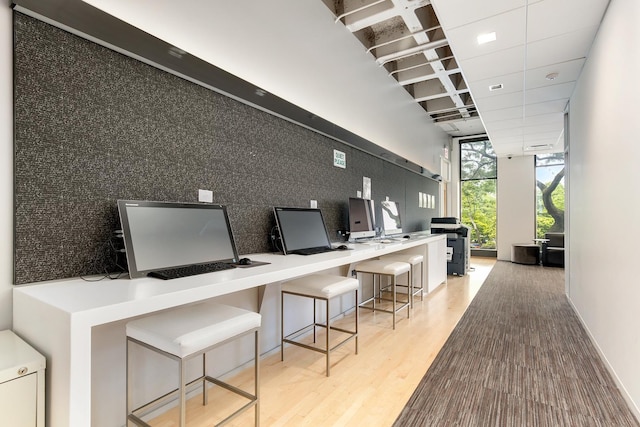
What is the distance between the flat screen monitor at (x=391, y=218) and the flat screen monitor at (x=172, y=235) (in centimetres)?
265

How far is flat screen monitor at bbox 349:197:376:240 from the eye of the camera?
336 centimetres

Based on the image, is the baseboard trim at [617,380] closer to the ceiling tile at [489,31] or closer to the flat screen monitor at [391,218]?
the flat screen monitor at [391,218]

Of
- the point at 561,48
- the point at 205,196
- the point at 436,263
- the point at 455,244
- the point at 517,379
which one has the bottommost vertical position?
the point at 517,379

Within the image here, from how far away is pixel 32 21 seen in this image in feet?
4.28

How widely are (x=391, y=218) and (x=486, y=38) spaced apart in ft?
7.66

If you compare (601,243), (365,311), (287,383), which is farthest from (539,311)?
(287,383)

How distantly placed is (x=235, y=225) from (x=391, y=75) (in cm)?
351

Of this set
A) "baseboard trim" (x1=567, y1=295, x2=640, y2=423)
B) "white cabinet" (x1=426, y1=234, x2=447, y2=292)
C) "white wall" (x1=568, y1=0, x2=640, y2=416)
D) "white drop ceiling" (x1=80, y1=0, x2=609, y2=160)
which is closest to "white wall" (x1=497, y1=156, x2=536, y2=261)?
"white drop ceiling" (x1=80, y1=0, x2=609, y2=160)

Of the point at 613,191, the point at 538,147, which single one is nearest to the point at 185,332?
the point at 613,191

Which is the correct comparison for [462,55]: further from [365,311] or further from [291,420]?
[291,420]

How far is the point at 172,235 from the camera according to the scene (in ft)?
5.48

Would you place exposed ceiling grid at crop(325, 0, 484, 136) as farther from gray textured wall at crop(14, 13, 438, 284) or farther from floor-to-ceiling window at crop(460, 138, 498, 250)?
floor-to-ceiling window at crop(460, 138, 498, 250)

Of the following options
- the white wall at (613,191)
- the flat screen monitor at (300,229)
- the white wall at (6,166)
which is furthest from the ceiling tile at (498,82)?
the white wall at (6,166)

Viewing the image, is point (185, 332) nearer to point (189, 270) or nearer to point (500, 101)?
point (189, 270)
